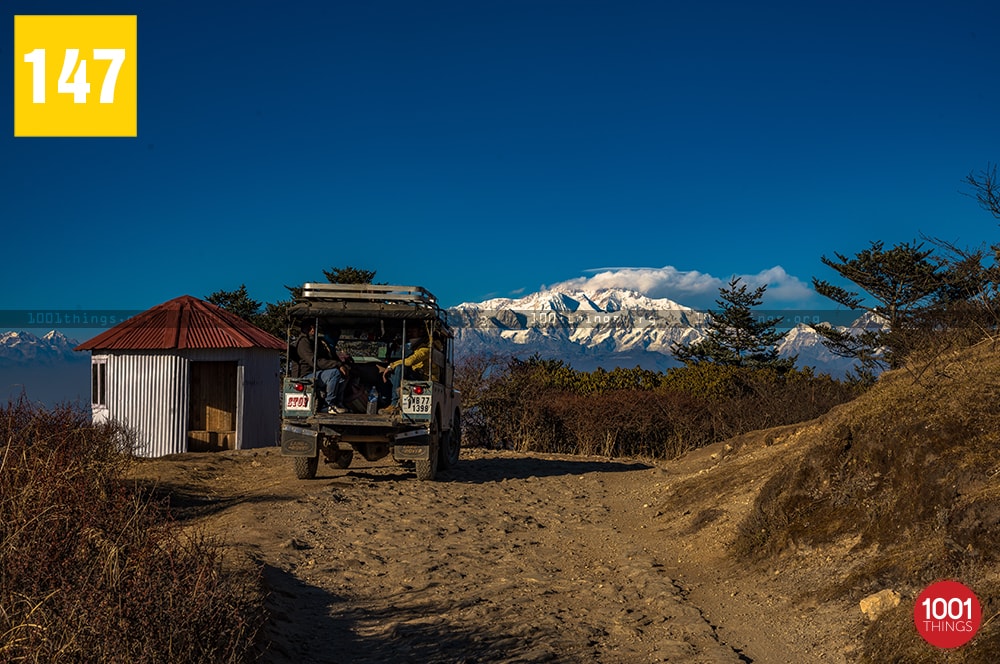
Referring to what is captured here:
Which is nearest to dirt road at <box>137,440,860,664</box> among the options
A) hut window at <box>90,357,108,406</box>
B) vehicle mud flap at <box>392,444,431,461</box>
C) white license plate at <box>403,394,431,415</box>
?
vehicle mud flap at <box>392,444,431,461</box>

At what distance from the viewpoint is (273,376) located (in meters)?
26.9

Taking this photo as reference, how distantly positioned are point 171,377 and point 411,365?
12.0 m

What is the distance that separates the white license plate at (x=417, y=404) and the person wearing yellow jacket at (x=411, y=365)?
207mm

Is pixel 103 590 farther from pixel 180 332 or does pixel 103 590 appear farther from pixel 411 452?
pixel 180 332

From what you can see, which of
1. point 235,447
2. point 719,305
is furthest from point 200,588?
point 719,305

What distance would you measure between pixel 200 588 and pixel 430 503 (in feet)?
27.7

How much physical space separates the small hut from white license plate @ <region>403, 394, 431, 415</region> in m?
11.1

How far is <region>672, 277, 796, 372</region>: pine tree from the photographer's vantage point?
5172 cm

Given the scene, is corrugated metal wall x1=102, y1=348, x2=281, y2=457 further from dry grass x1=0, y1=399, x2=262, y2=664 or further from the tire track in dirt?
dry grass x1=0, y1=399, x2=262, y2=664

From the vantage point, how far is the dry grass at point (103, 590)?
453cm

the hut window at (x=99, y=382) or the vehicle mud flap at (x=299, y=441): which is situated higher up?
the hut window at (x=99, y=382)

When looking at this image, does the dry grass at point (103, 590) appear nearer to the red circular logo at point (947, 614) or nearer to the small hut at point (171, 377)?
the red circular logo at point (947, 614)

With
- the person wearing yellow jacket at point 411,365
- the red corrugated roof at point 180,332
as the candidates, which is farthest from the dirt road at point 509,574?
the red corrugated roof at point 180,332

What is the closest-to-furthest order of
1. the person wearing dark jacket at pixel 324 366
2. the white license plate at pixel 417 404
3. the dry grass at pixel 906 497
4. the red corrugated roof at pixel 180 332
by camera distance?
the dry grass at pixel 906 497, the white license plate at pixel 417 404, the person wearing dark jacket at pixel 324 366, the red corrugated roof at pixel 180 332
